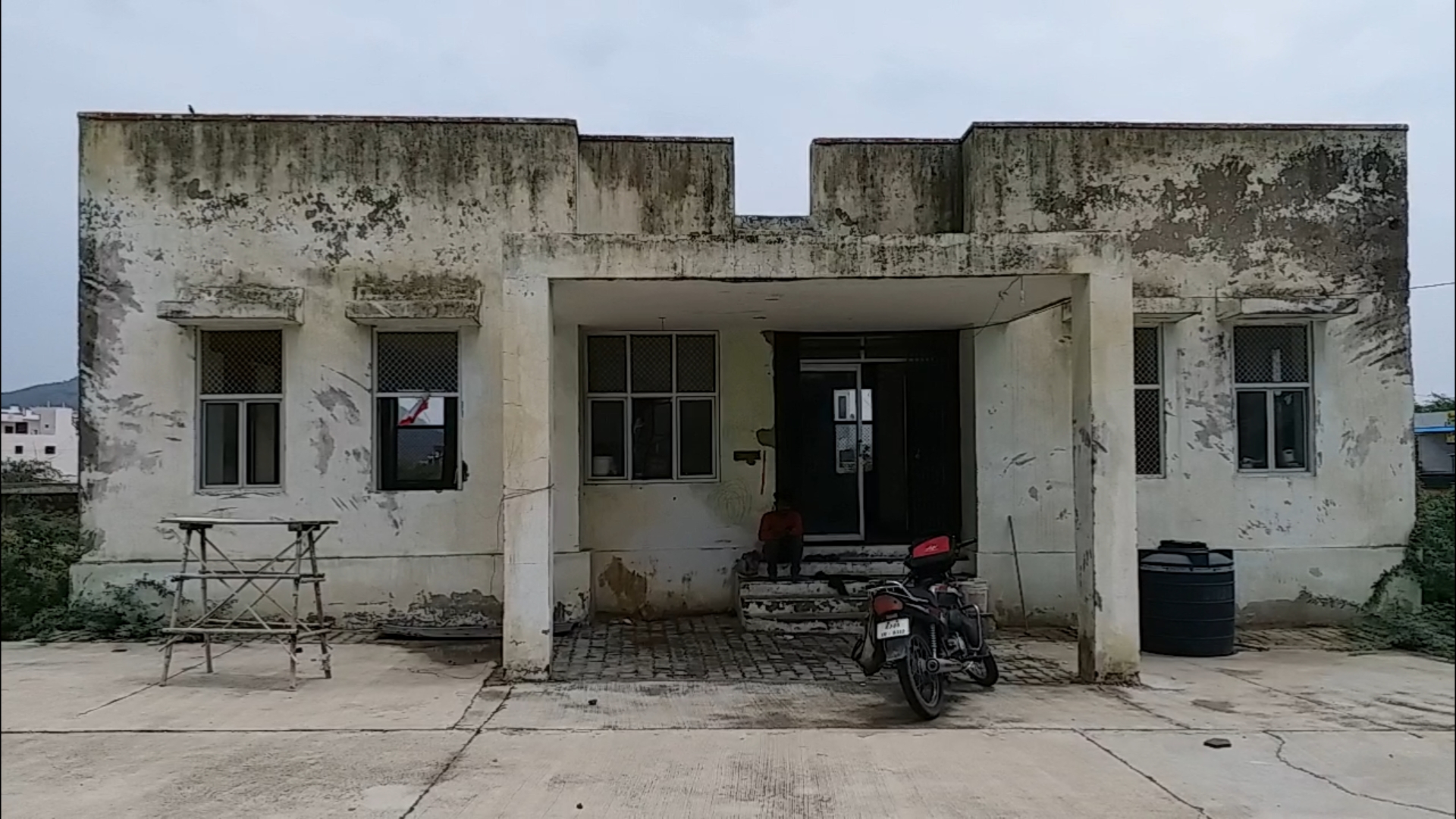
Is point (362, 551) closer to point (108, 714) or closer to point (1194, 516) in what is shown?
point (108, 714)

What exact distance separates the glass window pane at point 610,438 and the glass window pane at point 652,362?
0.32 meters

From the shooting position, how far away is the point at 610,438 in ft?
37.3

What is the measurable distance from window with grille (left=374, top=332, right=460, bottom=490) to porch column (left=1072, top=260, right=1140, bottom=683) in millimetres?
6015

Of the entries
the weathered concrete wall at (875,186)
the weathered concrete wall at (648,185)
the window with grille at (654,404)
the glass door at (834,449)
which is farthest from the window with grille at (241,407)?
the weathered concrete wall at (875,186)

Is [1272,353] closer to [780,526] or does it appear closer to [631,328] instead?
[780,526]

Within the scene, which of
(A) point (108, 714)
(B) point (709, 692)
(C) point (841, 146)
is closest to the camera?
(A) point (108, 714)

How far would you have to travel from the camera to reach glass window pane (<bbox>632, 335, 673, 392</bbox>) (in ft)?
37.4

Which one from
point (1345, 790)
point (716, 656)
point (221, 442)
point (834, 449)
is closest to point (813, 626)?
point (716, 656)

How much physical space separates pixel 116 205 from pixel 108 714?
18.3ft

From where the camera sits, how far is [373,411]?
10.5 metres

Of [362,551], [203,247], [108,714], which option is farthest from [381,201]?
[108,714]

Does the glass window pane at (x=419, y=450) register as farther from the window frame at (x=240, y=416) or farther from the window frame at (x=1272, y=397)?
the window frame at (x=1272, y=397)

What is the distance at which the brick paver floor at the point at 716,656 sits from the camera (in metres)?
8.35

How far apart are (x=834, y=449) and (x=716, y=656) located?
3.36 m
